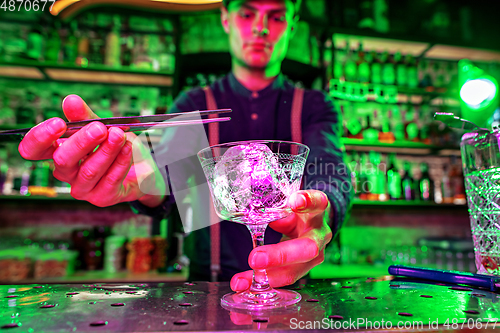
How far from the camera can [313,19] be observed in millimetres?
2598

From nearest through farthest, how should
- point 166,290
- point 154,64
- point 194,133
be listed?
1. point 166,290
2. point 194,133
3. point 154,64

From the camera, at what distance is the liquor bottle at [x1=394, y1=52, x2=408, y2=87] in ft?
8.97

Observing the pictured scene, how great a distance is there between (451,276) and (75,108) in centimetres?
84

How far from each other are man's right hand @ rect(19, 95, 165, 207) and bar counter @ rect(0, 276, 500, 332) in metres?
0.21

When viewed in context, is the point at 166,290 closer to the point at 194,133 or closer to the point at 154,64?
the point at 194,133

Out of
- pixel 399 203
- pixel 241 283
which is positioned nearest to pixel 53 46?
pixel 241 283

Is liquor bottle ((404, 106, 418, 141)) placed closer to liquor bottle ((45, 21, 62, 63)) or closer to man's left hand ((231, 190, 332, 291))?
man's left hand ((231, 190, 332, 291))

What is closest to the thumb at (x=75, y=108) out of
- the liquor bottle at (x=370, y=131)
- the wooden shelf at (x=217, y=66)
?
the wooden shelf at (x=217, y=66)

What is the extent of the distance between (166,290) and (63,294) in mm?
188

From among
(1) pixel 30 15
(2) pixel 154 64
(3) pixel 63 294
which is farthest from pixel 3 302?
(1) pixel 30 15

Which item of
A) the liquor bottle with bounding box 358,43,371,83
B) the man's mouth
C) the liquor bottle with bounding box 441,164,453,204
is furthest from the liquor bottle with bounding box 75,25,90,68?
the liquor bottle with bounding box 441,164,453,204

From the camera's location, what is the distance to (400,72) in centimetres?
275

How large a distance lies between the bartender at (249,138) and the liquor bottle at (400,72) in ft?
5.59

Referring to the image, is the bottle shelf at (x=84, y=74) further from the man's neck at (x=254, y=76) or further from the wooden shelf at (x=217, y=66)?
the man's neck at (x=254, y=76)
